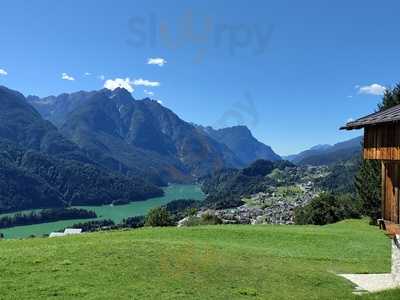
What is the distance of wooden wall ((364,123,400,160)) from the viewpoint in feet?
60.7

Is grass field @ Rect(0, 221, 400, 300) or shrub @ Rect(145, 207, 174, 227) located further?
shrub @ Rect(145, 207, 174, 227)

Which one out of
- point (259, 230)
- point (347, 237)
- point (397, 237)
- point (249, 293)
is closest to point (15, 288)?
point (249, 293)

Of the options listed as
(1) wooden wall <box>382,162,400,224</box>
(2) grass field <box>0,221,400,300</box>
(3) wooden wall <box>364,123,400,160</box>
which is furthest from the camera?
(1) wooden wall <box>382,162,400,224</box>

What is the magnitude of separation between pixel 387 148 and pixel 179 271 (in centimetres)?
979

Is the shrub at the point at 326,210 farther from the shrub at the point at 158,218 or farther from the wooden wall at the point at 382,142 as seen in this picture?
the wooden wall at the point at 382,142

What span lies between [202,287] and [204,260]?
13.7ft

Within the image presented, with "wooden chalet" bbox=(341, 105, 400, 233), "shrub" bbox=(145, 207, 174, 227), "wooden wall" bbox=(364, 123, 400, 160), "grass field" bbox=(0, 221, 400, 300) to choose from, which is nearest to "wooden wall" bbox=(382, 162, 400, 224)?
"wooden chalet" bbox=(341, 105, 400, 233)

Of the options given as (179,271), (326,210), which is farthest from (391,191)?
(326,210)

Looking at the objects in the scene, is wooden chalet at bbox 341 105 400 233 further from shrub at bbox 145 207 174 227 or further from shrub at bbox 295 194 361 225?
shrub at bbox 145 207 174 227

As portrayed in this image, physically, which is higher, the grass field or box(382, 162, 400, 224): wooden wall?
box(382, 162, 400, 224): wooden wall

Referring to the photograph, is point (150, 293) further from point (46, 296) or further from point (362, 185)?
point (362, 185)

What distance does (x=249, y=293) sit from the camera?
56.7 feet

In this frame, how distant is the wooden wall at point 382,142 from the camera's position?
60.7 ft

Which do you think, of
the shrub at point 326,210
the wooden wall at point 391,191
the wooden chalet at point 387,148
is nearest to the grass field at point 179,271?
the wooden wall at point 391,191
